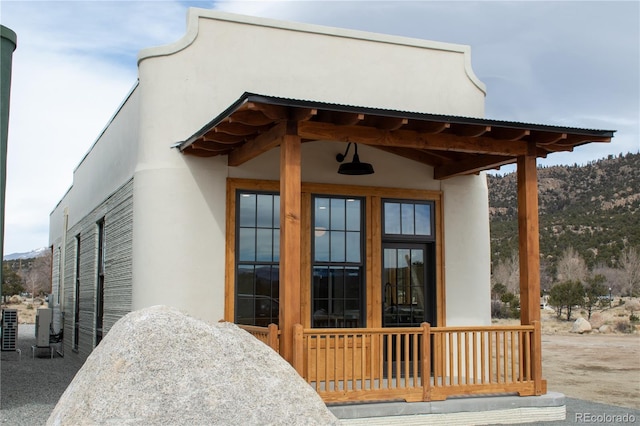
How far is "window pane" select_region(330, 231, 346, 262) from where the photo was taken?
10523 mm

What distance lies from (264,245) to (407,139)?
267cm

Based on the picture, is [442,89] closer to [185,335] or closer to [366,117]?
[366,117]

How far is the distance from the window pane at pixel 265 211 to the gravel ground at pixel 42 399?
3788mm

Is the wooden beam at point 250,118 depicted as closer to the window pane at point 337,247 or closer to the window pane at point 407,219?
the window pane at point 337,247

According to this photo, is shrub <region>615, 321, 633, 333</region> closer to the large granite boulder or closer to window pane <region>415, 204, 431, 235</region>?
window pane <region>415, 204, 431, 235</region>

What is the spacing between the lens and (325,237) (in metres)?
10.5

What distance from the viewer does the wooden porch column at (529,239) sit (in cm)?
939

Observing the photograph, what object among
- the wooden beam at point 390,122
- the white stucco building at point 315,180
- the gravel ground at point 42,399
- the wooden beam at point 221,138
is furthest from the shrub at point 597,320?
the wooden beam at point 221,138

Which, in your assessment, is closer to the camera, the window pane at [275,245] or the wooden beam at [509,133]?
the wooden beam at [509,133]

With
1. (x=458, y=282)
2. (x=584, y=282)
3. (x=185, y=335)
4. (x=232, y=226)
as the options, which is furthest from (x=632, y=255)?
(x=185, y=335)

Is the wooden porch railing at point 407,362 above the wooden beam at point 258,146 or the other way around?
the other way around

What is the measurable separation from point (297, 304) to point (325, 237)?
253 centimetres

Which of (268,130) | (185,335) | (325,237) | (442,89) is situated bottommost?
(185,335)

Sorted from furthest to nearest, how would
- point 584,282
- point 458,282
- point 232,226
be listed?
point 584,282, point 458,282, point 232,226
